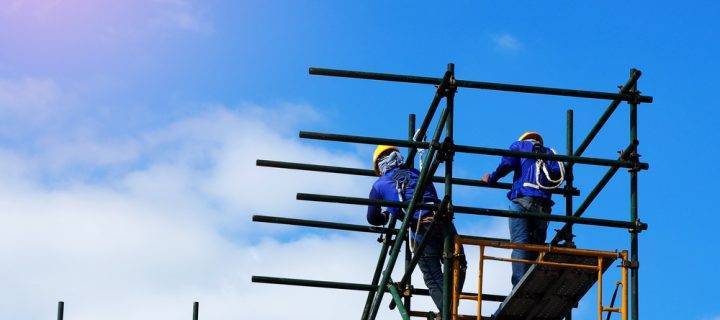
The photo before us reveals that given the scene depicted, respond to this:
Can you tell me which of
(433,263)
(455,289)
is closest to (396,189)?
(433,263)

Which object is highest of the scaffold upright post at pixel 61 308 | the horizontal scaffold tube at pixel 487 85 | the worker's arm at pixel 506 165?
the horizontal scaffold tube at pixel 487 85

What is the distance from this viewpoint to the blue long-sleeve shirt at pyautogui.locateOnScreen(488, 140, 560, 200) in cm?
1705

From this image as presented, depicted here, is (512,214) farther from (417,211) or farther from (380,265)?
(380,265)

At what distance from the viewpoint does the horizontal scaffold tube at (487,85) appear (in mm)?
16188

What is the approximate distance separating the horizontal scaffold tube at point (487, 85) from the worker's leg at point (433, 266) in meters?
1.57

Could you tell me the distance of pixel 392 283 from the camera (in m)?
17.2

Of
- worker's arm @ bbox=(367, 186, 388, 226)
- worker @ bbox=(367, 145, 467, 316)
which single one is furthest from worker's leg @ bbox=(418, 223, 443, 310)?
worker's arm @ bbox=(367, 186, 388, 226)

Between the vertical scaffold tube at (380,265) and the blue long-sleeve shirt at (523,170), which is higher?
the blue long-sleeve shirt at (523,170)

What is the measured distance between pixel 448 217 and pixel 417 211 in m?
0.84

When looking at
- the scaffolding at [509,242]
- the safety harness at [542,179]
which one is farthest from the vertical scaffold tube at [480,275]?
the safety harness at [542,179]

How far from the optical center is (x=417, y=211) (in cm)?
1669

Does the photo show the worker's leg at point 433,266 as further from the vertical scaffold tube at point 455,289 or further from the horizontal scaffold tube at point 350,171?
the horizontal scaffold tube at point 350,171

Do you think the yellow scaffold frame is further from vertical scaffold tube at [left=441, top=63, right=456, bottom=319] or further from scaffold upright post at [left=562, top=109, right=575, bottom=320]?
scaffold upright post at [left=562, top=109, right=575, bottom=320]

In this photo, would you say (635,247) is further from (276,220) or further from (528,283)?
(276,220)
